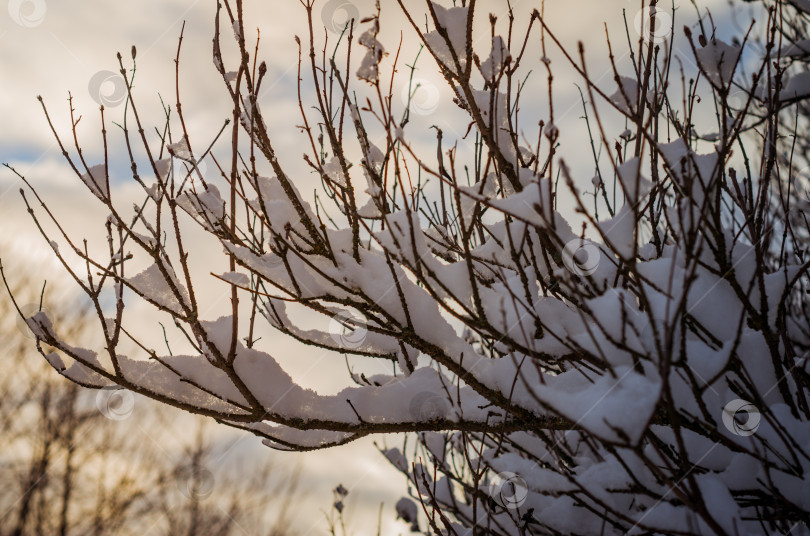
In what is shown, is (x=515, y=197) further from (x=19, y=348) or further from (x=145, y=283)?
(x=19, y=348)

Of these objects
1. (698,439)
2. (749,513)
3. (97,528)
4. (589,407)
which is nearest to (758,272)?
(698,439)

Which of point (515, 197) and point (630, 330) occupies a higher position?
point (515, 197)

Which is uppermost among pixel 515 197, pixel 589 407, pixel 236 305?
pixel 515 197

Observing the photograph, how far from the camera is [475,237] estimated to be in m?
2.85

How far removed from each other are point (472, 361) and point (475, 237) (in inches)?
55.8

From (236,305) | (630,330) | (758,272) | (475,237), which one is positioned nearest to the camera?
(630,330)

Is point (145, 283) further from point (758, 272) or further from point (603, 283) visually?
point (758, 272)

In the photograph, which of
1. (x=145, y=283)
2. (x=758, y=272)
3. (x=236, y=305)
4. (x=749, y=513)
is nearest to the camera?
(x=758, y=272)

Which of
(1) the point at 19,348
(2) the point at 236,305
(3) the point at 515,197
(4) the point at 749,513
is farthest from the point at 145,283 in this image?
(1) the point at 19,348

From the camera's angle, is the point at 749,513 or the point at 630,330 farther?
the point at 749,513

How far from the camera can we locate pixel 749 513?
1.95 metres

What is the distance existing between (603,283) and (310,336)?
3.96ft

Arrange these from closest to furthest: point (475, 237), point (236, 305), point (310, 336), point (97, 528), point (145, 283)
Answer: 1. point (236, 305)
2. point (145, 283)
3. point (310, 336)
4. point (475, 237)
5. point (97, 528)

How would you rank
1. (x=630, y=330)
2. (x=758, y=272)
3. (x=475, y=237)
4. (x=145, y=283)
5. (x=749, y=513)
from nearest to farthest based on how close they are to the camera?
1. (x=630, y=330)
2. (x=758, y=272)
3. (x=145, y=283)
4. (x=749, y=513)
5. (x=475, y=237)
